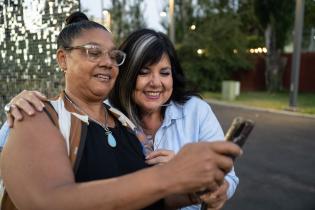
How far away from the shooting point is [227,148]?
0.96 metres

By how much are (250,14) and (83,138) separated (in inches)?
896

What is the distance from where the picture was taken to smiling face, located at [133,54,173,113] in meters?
2.27

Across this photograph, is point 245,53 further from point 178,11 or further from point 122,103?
point 122,103

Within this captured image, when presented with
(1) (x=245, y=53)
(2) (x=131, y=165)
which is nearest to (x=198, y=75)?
(1) (x=245, y=53)

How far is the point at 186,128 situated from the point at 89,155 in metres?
0.98

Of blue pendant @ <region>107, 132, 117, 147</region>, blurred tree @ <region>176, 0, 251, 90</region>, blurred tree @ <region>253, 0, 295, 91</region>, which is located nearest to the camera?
blue pendant @ <region>107, 132, 117, 147</region>

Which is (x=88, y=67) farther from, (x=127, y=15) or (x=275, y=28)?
(x=127, y=15)

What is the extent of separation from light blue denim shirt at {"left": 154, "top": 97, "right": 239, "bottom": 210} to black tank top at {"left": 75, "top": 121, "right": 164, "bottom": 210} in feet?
1.90

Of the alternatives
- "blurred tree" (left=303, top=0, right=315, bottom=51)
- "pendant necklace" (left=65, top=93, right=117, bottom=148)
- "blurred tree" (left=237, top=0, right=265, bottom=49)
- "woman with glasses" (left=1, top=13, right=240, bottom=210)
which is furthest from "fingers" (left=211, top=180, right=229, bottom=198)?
"blurred tree" (left=237, top=0, right=265, bottom=49)

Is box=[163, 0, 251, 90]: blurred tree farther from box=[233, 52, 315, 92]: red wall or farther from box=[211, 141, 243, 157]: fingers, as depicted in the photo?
box=[211, 141, 243, 157]: fingers

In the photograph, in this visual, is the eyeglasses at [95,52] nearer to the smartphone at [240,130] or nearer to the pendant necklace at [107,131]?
the pendant necklace at [107,131]

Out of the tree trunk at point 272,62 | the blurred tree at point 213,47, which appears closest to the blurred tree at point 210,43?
the blurred tree at point 213,47

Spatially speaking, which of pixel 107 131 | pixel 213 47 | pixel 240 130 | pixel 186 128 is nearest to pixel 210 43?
pixel 213 47

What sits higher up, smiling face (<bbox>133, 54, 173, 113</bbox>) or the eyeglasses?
the eyeglasses
